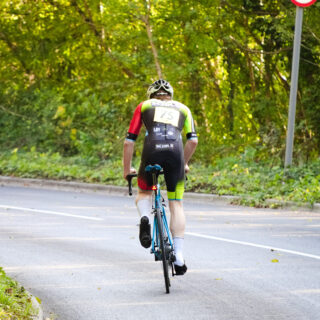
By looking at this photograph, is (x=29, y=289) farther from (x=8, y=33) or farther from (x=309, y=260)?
(x=8, y=33)

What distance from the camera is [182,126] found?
23.9 ft

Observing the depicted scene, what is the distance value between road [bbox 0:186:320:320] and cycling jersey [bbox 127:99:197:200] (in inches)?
43.1

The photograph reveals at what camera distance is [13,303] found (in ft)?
20.0

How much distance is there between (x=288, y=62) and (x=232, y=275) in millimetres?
12929

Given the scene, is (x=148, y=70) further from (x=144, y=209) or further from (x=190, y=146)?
(x=144, y=209)

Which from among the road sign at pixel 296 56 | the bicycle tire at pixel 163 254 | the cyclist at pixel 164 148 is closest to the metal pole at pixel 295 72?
the road sign at pixel 296 56

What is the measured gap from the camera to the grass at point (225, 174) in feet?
48.7

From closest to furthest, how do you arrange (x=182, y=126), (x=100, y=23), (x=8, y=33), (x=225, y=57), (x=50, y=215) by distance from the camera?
(x=182, y=126)
(x=50, y=215)
(x=225, y=57)
(x=100, y=23)
(x=8, y=33)

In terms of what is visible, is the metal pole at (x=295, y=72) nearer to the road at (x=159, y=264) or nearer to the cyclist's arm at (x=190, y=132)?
the road at (x=159, y=264)

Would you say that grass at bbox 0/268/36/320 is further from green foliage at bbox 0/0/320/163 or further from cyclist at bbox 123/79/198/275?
green foliage at bbox 0/0/320/163

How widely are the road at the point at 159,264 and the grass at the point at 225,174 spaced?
3.55 ft

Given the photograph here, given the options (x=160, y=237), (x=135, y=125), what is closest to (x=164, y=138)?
(x=135, y=125)

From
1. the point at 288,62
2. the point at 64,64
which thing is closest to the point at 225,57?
the point at 288,62

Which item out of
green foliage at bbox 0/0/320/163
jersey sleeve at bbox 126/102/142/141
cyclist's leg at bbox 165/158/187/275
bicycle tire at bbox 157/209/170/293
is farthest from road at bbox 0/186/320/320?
green foliage at bbox 0/0/320/163
